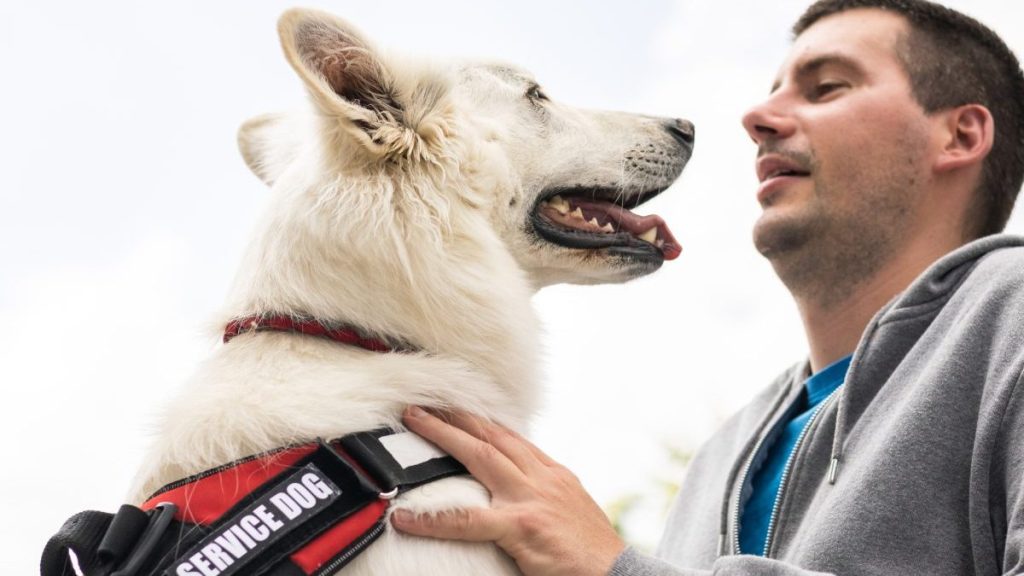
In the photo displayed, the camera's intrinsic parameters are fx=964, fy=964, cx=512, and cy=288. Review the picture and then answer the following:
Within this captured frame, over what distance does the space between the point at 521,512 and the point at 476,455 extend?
164 millimetres

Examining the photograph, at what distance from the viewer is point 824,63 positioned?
3107mm

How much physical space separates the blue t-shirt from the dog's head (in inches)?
24.9

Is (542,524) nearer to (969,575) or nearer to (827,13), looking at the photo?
(969,575)

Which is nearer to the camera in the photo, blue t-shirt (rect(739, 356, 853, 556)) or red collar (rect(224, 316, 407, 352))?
red collar (rect(224, 316, 407, 352))

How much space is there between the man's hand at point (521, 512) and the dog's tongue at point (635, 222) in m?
0.83

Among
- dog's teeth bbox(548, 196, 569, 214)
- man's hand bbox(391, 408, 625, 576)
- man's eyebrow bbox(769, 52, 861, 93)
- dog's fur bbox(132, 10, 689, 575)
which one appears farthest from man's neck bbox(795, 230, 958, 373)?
man's hand bbox(391, 408, 625, 576)

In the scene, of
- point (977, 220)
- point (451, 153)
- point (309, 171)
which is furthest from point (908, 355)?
point (309, 171)

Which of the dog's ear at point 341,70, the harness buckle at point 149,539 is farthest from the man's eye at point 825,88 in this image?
the harness buckle at point 149,539

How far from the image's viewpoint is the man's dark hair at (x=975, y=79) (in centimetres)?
308

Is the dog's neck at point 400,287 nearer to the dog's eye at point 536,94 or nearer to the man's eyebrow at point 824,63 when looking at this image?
the dog's eye at point 536,94

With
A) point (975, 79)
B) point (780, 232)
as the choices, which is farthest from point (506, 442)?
point (975, 79)

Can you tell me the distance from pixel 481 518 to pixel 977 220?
205 centimetres

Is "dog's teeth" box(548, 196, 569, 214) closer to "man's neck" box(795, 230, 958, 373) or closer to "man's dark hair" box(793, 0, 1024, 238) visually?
"man's neck" box(795, 230, 958, 373)

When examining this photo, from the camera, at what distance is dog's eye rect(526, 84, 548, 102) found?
9.45 ft
